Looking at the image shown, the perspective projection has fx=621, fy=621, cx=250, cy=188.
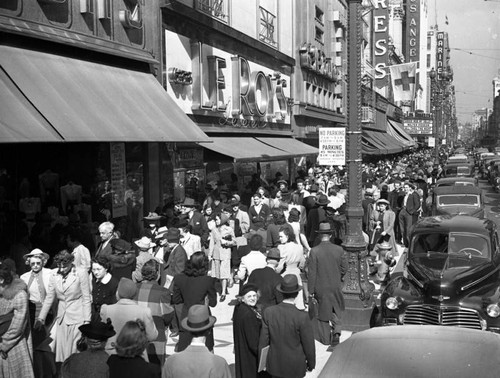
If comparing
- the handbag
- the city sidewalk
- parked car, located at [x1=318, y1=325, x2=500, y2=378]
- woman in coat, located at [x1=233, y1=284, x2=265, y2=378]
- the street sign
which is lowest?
the city sidewalk

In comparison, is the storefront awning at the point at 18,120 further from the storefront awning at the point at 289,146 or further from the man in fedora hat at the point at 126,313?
the storefront awning at the point at 289,146

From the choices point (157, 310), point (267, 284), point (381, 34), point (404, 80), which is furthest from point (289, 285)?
point (381, 34)

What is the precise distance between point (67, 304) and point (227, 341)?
9.67 ft

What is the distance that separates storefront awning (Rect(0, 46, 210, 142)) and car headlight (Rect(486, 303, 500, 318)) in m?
6.93

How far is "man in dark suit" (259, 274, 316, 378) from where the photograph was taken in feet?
19.4

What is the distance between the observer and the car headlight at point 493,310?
8398 mm

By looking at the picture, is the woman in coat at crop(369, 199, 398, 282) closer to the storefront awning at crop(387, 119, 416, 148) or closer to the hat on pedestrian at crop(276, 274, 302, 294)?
the hat on pedestrian at crop(276, 274, 302, 294)

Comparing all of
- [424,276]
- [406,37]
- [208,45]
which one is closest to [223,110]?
[208,45]

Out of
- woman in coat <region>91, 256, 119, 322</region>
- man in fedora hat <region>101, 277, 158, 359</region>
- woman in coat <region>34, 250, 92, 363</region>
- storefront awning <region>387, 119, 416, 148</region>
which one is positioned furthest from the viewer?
storefront awning <region>387, 119, 416, 148</region>

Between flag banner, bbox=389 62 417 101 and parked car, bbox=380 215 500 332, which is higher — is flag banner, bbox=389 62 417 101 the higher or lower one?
the higher one

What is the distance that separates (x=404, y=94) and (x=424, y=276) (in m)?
26.4

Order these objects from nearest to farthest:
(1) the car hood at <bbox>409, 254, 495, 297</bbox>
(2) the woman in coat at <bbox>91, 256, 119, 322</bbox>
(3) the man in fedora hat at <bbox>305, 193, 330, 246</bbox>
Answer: (2) the woman in coat at <bbox>91, 256, 119, 322</bbox> → (1) the car hood at <bbox>409, 254, 495, 297</bbox> → (3) the man in fedora hat at <bbox>305, 193, 330, 246</bbox>

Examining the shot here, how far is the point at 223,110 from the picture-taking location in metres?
19.9

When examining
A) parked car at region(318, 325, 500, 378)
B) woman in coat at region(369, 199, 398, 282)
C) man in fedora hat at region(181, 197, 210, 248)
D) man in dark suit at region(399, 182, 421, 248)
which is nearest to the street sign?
man in fedora hat at region(181, 197, 210, 248)
